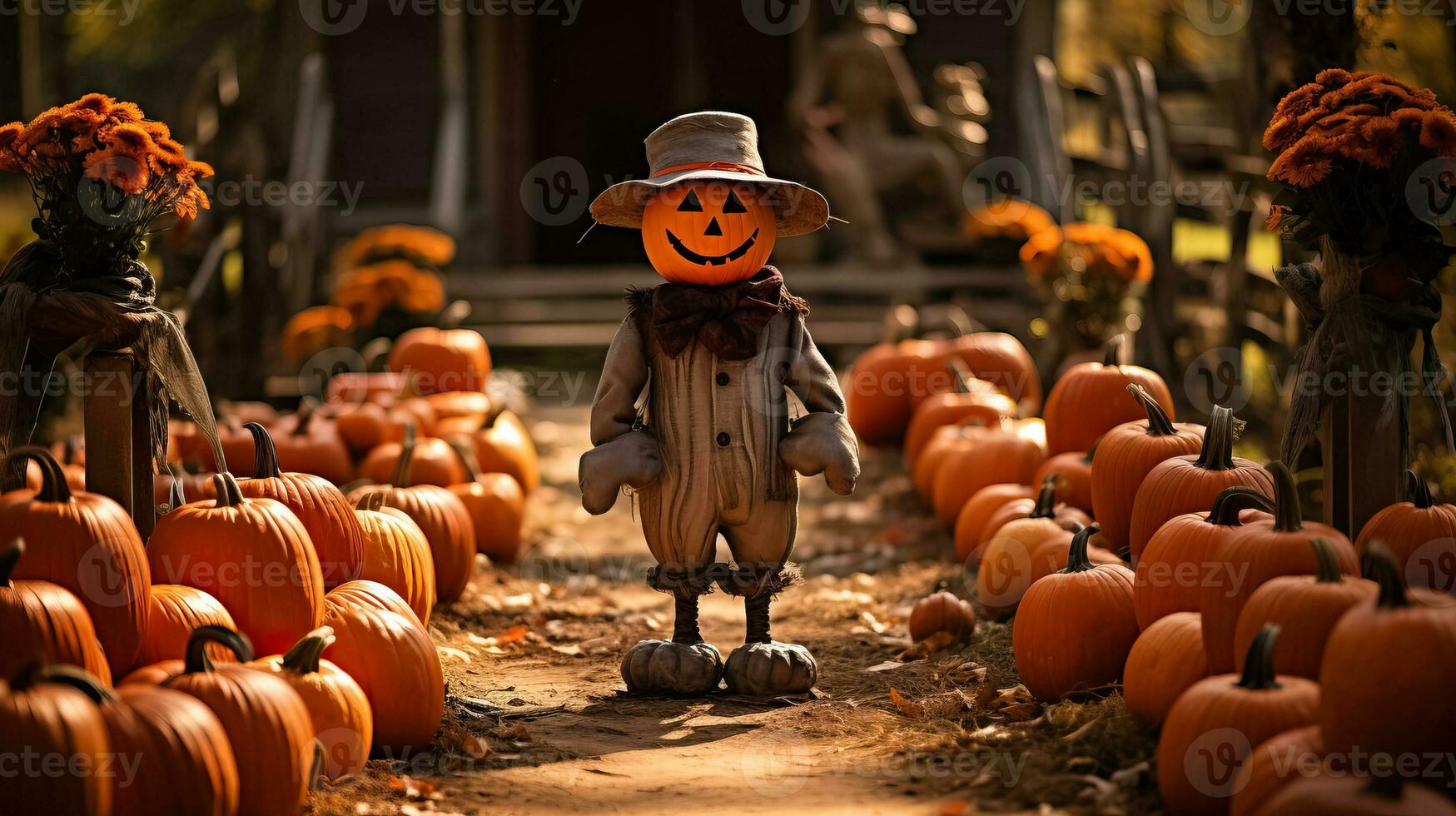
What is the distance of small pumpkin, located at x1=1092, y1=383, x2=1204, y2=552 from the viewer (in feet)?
15.8

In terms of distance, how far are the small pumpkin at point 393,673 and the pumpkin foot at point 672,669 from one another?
2.80 ft

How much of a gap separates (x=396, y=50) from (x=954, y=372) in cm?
847

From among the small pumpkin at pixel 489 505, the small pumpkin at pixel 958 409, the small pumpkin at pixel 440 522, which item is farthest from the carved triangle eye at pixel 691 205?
the small pumpkin at pixel 958 409

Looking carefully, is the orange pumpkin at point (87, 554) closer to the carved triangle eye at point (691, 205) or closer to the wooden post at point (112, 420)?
the wooden post at point (112, 420)

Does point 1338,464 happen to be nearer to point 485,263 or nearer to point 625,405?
point 625,405

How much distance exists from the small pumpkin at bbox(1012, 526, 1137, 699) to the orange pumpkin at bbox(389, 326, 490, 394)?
4738 mm

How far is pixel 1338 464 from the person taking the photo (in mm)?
4176

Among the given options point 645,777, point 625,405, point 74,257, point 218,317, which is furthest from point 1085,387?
point 218,317

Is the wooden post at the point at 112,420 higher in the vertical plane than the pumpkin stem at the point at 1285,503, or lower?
higher

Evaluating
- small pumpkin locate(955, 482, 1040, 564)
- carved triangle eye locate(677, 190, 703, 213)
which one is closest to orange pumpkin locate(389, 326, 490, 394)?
small pumpkin locate(955, 482, 1040, 564)

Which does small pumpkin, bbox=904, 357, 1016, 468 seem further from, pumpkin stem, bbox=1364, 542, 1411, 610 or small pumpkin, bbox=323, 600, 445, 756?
pumpkin stem, bbox=1364, 542, 1411, 610

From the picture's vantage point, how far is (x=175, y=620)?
3.63m

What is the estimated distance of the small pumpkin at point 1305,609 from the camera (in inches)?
127

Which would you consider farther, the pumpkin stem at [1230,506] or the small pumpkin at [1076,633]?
the small pumpkin at [1076,633]
